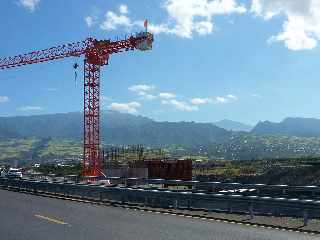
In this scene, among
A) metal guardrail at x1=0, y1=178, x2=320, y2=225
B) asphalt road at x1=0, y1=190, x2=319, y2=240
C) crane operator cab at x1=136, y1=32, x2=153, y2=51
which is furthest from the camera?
crane operator cab at x1=136, y1=32, x2=153, y2=51

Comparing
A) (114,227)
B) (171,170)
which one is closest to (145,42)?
(171,170)

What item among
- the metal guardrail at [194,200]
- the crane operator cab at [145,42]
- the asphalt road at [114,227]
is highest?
the crane operator cab at [145,42]

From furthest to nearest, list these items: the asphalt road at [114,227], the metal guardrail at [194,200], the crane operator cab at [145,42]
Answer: the crane operator cab at [145,42], the metal guardrail at [194,200], the asphalt road at [114,227]

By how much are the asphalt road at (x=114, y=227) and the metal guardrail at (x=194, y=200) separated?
5.17 feet

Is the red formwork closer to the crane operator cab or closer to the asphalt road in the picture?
the crane operator cab

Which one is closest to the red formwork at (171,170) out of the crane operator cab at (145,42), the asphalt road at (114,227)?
the crane operator cab at (145,42)

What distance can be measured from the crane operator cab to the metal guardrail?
47919 millimetres

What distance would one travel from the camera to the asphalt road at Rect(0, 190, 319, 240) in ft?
44.2

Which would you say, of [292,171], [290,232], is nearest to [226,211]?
[290,232]

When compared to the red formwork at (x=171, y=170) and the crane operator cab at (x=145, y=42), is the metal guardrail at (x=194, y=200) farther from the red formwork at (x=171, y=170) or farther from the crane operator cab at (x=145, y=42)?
the crane operator cab at (x=145, y=42)

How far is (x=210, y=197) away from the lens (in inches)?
769

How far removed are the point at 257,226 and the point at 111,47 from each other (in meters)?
66.3

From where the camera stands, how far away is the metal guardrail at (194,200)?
16562 mm

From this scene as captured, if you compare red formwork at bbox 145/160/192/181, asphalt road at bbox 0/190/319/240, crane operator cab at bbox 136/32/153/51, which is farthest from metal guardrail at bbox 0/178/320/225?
crane operator cab at bbox 136/32/153/51
